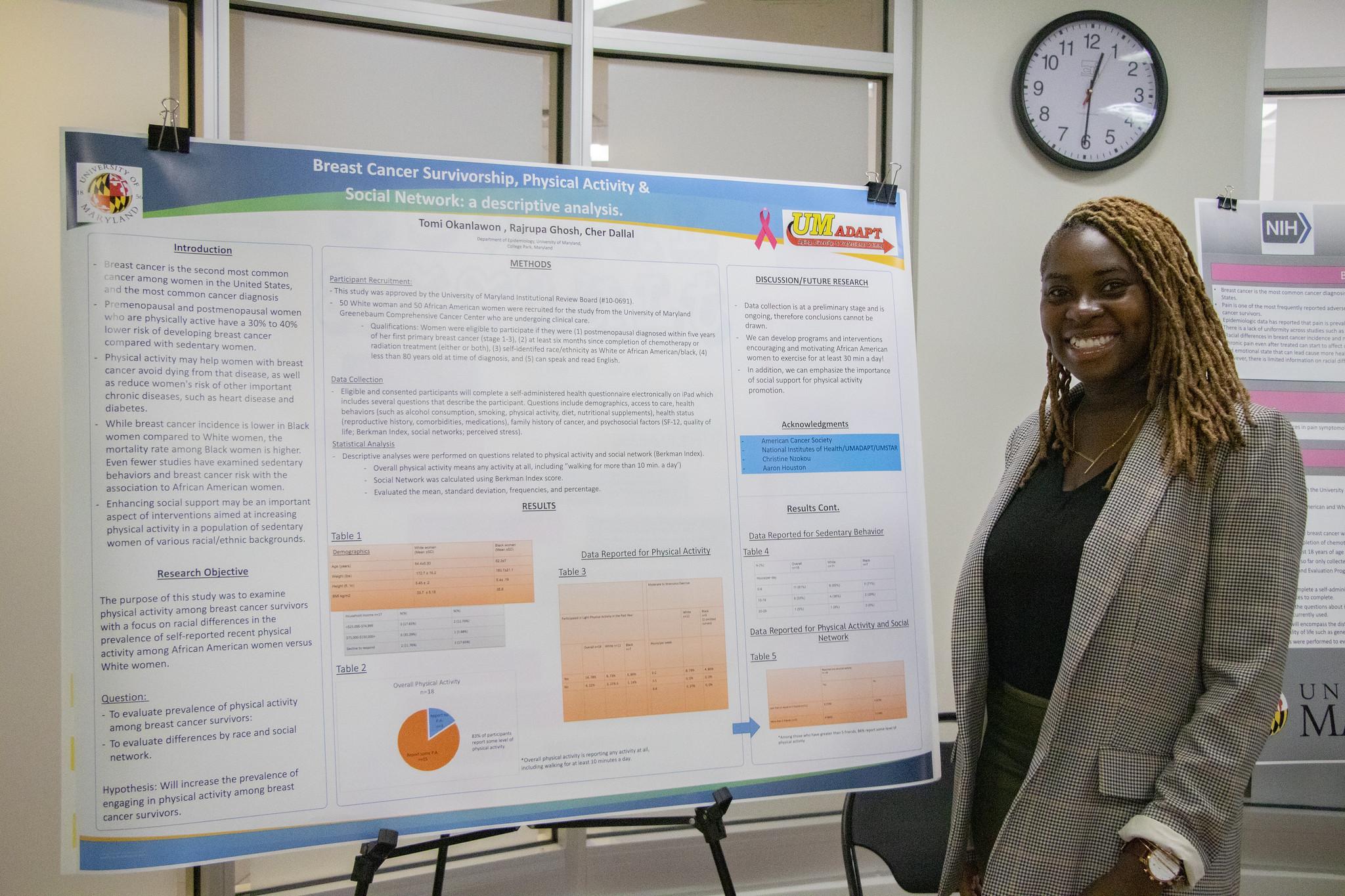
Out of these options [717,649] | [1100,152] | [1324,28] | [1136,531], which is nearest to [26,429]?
[717,649]

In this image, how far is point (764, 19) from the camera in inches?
101

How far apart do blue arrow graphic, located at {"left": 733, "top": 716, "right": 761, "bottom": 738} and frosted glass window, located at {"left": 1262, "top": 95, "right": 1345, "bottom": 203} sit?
2624 mm

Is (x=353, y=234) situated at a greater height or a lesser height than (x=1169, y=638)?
greater

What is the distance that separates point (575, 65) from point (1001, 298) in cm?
147

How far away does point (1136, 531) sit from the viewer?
1169mm

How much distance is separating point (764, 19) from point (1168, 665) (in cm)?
220

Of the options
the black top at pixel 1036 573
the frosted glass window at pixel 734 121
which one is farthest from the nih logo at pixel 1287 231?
the black top at pixel 1036 573

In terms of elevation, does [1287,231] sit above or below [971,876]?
above

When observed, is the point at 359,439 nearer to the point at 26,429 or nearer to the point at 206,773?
the point at 206,773

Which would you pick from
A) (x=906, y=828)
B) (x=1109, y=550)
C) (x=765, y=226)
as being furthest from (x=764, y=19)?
(x=906, y=828)

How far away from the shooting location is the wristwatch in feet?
3.69

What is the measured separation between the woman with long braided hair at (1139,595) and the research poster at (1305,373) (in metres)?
1.10

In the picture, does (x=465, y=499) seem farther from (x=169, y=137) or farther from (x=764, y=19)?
(x=764, y=19)

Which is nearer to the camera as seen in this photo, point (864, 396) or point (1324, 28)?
point (864, 396)
